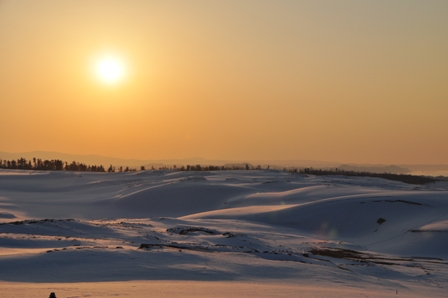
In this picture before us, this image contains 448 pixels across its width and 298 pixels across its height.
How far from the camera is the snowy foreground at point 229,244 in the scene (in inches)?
190

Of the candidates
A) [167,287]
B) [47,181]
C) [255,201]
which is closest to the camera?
[167,287]

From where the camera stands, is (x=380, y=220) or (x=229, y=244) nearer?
(x=229, y=244)

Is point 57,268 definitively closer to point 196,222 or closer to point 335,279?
point 335,279

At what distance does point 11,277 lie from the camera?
15.6 ft

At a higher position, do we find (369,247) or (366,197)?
(366,197)

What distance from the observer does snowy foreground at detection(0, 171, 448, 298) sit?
4.84m

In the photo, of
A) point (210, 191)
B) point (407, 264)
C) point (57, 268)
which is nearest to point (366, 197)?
point (407, 264)

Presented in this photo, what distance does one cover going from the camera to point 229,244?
773 centimetres

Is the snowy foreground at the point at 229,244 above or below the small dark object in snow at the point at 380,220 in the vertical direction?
below

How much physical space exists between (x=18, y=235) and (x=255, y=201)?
7.17 meters

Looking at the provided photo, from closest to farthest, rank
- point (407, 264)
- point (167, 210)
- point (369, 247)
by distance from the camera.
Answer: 1. point (407, 264)
2. point (369, 247)
3. point (167, 210)

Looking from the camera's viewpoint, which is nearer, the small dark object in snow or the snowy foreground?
the snowy foreground

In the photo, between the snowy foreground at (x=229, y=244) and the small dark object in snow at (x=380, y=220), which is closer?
the snowy foreground at (x=229, y=244)

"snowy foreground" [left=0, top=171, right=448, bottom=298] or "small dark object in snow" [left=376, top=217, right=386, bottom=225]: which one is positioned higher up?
"small dark object in snow" [left=376, top=217, right=386, bottom=225]
